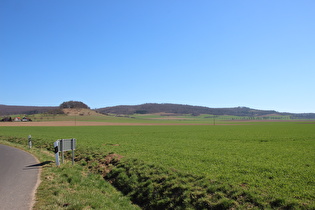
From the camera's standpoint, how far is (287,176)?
10.2 meters

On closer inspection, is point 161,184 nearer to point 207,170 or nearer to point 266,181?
point 207,170

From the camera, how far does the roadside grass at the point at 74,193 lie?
7.59 meters

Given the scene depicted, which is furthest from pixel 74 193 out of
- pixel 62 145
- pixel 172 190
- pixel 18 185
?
pixel 62 145

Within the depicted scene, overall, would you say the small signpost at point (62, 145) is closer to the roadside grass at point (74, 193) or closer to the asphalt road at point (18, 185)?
the asphalt road at point (18, 185)

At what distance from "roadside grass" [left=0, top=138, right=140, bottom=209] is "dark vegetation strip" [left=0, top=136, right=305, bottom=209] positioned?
2.48ft

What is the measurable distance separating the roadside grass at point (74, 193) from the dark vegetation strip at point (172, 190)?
76 centimetres

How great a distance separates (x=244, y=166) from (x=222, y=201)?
522 cm

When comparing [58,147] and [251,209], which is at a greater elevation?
[58,147]

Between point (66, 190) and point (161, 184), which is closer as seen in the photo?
point (66, 190)

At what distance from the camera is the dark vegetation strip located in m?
7.61

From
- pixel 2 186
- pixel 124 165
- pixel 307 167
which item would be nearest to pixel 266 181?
pixel 307 167

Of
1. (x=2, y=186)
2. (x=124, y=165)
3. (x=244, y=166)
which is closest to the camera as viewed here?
(x=2, y=186)

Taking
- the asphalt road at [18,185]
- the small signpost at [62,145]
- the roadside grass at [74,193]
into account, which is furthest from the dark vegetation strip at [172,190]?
the asphalt road at [18,185]

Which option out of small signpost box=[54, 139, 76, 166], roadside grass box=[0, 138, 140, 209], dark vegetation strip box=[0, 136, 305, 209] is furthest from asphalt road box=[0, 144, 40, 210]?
dark vegetation strip box=[0, 136, 305, 209]
